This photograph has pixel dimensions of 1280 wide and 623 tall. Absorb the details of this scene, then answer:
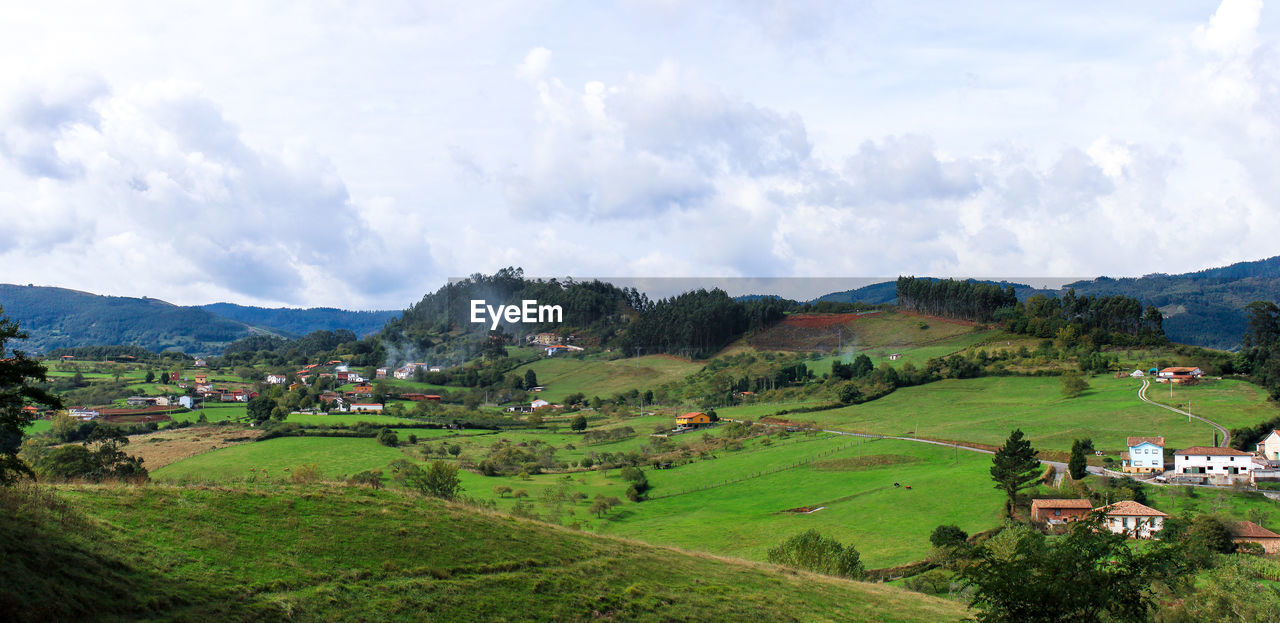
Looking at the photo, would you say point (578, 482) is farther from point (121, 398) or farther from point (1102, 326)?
point (1102, 326)

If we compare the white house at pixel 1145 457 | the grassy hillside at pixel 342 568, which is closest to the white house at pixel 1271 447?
the white house at pixel 1145 457

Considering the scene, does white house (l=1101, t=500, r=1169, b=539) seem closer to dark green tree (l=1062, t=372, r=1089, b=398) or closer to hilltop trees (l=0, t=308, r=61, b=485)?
dark green tree (l=1062, t=372, r=1089, b=398)

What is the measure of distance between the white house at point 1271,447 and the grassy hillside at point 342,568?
206ft

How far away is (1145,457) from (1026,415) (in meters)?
25.2

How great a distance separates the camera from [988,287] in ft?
559

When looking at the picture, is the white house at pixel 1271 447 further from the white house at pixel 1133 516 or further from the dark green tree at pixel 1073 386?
the white house at pixel 1133 516

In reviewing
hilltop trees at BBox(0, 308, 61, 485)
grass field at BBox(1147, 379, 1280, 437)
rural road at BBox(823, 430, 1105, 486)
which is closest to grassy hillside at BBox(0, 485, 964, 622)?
hilltop trees at BBox(0, 308, 61, 485)

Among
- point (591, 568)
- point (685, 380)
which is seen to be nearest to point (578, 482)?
point (591, 568)

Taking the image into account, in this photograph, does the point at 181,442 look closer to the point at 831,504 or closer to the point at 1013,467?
the point at 831,504

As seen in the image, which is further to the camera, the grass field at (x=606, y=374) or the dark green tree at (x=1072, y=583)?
the grass field at (x=606, y=374)

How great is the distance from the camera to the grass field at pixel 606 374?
6609 inches

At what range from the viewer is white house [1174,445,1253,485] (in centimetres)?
7125

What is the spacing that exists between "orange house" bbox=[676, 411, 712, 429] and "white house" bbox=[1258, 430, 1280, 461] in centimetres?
6543

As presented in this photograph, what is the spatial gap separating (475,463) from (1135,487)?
6395 cm
